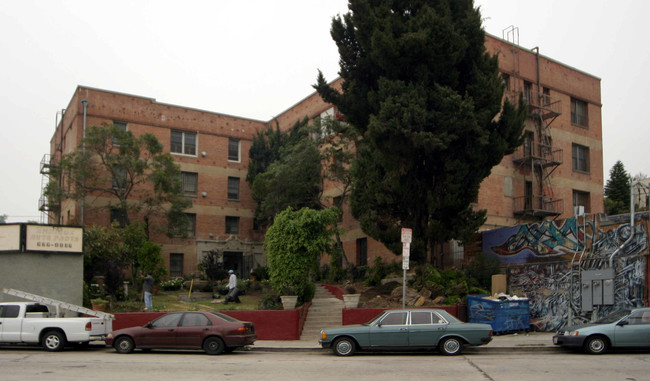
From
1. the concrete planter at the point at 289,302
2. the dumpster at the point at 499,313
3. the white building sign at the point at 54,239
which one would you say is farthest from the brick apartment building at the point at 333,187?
the white building sign at the point at 54,239

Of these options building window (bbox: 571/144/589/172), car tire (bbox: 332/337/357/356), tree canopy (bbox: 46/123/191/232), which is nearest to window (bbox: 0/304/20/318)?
car tire (bbox: 332/337/357/356)

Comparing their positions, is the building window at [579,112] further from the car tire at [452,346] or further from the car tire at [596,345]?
the car tire at [452,346]

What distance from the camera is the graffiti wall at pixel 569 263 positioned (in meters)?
19.7

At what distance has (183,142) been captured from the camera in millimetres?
40844

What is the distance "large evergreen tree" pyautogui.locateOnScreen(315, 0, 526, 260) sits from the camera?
22281 mm

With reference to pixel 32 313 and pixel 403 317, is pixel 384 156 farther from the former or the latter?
pixel 32 313

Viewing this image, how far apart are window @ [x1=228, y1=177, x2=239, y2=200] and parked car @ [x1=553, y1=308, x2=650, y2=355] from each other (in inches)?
1167

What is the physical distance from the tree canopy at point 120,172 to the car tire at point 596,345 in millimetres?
23419

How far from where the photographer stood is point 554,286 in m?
21.9

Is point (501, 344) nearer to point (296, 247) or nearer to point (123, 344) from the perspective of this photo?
point (296, 247)

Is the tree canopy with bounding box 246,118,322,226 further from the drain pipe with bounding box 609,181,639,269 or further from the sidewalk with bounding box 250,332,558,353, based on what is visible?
the drain pipe with bounding box 609,181,639,269

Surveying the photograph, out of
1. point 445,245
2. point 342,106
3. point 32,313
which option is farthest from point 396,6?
point 32,313

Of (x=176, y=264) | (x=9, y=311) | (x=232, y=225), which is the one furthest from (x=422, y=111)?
(x=232, y=225)

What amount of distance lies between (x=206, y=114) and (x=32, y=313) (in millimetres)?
25462
